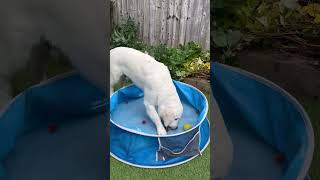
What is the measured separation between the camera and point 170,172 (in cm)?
115

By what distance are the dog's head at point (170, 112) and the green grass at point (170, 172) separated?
121mm

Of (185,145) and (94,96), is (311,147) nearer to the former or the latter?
(185,145)

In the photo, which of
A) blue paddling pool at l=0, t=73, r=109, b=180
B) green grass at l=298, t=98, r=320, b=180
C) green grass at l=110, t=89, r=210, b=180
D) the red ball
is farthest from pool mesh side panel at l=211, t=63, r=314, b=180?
the red ball

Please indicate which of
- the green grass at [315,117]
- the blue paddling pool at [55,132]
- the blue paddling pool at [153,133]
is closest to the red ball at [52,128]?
the blue paddling pool at [55,132]

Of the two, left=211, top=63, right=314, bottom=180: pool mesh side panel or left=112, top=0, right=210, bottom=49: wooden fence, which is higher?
left=112, top=0, right=210, bottom=49: wooden fence

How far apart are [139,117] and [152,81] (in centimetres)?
12

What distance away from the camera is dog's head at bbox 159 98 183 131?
1080 millimetres

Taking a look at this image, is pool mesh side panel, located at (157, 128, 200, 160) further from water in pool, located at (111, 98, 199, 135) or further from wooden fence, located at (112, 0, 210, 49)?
wooden fence, located at (112, 0, 210, 49)

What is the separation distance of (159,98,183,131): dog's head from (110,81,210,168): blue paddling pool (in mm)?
19

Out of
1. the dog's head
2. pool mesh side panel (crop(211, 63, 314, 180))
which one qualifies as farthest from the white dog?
pool mesh side panel (crop(211, 63, 314, 180))

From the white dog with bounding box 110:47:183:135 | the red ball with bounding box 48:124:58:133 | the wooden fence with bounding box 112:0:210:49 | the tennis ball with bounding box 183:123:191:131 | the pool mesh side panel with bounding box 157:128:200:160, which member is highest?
the wooden fence with bounding box 112:0:210:49

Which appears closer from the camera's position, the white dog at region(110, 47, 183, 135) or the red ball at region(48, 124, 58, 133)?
the white dog at region(110, 47, 183, 135)

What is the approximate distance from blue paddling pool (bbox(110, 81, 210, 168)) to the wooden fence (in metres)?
0.13

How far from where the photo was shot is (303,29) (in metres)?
1.07
